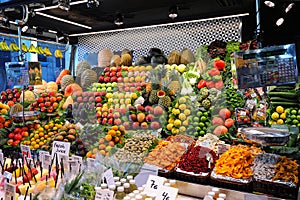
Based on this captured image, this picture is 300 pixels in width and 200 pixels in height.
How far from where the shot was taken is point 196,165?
7.64 feet

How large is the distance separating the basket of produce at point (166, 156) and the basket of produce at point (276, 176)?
2.25ft

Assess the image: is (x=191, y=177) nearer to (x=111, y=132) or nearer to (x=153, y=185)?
(x=153, y=185)

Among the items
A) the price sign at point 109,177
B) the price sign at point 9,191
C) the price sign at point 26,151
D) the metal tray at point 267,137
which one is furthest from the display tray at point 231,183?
the price sign at point 26,151

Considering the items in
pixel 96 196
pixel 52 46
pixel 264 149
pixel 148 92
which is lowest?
pixel 96 196

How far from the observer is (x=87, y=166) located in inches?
91.1

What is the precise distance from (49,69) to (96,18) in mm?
3214

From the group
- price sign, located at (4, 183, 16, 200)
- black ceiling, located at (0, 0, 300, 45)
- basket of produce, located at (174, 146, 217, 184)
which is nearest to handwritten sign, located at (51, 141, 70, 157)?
price sign, located at (4, 183, 16, 200)

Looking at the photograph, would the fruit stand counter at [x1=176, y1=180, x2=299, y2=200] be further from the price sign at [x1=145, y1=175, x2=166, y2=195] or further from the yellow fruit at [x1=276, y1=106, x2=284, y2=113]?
the yellow fruit at [x1=276, y1=106, x2=284, y2=113]

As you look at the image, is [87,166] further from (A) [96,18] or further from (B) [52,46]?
(B) [52,46]

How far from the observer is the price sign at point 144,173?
2230 mm

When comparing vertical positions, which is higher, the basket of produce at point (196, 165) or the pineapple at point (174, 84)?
the pineapple at point (174, 84)

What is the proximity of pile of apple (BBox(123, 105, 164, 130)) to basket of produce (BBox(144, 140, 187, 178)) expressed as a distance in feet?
1.54

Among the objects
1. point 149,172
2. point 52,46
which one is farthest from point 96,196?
point 52,46

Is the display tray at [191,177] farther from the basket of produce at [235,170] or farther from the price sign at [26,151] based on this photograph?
the price sign at [26,151]
